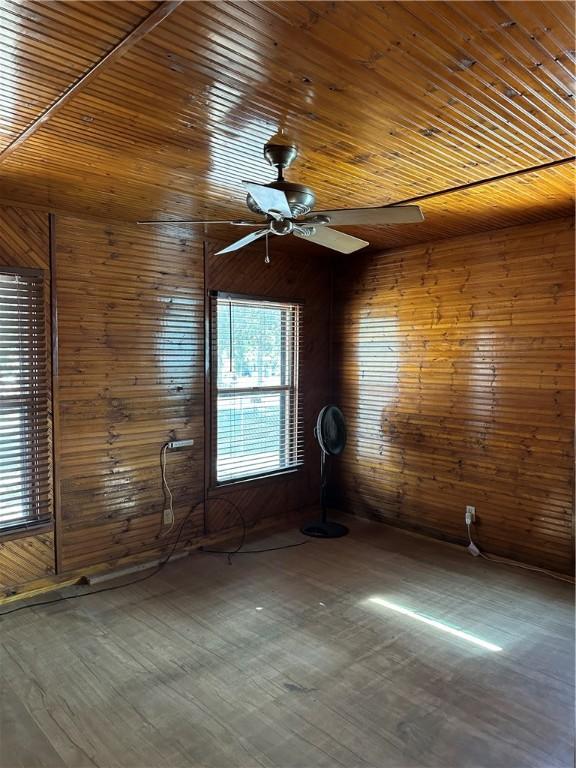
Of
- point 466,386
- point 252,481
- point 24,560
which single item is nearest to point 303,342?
point 252,481

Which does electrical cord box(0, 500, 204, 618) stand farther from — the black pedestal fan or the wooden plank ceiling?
the wooden plank ceiling

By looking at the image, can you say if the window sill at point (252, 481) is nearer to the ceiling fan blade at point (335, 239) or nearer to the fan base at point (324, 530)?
the fan base at point (324, 530)

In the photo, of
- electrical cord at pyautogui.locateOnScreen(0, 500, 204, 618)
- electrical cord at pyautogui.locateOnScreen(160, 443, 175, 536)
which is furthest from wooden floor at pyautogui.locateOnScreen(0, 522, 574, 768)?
electrical cord at pyautogui.locateOnScreen(160, 443, 175, 536)

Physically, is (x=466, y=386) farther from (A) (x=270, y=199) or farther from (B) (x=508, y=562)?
(A) (x=270, y=199)

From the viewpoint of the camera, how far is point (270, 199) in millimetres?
2238

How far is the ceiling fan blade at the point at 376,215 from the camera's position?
7.79 feet

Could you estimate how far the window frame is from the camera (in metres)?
4.64

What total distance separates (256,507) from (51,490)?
193 centimetres

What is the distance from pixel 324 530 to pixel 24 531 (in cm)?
252

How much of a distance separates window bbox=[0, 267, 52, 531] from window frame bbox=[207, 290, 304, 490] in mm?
1382

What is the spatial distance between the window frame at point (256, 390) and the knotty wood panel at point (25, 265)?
137 cm

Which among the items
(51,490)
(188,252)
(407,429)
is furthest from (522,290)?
(51,490)

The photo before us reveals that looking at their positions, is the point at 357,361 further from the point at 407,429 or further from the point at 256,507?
the point at 256,507

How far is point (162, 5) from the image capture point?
1.57 m
